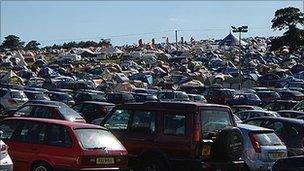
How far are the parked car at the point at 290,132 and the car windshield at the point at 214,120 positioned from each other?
385 cm

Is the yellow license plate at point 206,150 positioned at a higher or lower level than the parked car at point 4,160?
lower

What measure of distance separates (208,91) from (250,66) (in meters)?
34.1

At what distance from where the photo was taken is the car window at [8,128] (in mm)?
11867

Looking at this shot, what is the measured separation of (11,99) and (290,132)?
17.8 meters

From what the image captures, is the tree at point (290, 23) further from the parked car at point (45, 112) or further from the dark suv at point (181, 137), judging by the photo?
the dark suv at point (181, 137)

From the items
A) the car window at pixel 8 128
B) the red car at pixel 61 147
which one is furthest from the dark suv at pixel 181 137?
the car window at pixel 8 128

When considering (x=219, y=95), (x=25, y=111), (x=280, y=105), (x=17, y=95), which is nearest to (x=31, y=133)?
(x=25, y=111)

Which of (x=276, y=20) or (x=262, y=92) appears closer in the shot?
(x=262, y=92)

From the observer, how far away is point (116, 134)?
13383 mm

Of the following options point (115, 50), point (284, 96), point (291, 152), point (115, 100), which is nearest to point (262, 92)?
point (284, 96)

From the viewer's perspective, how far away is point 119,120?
44.8 feet

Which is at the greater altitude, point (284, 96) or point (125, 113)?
point (125, 113)

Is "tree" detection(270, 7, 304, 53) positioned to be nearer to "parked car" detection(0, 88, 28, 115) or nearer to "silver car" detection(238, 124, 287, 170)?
"parked car" detection(0, 88, 28, 115)

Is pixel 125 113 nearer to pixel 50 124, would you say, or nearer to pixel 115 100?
pixel 50 124
